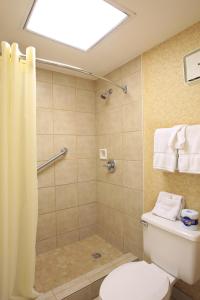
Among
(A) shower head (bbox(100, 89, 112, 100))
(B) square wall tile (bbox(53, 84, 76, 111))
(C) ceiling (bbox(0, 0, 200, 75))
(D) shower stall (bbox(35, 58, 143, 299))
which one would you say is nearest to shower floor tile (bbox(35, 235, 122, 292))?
(D) shower stall (bbox(35, 58, 143, 299))

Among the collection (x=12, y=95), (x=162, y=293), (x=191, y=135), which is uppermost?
(x=12, y=95)

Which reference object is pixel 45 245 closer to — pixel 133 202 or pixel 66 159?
pixel 66 159

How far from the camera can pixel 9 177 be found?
122 cm

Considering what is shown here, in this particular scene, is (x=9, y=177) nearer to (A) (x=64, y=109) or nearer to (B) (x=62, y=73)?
(A) (x=64, y=109)

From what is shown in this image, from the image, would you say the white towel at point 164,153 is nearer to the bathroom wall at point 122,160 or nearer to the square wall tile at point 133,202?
the bathroom wall at point 122,160

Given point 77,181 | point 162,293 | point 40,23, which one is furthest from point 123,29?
point 162,293

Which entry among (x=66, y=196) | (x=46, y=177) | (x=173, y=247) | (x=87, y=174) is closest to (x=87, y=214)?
(x=66, y=196)

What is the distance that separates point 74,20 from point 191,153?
1225 millimetres

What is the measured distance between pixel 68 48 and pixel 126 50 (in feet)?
1.69

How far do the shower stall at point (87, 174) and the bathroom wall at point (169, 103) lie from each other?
0.36ft

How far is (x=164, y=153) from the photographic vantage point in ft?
4.72

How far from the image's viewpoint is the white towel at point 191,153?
48.7 inches

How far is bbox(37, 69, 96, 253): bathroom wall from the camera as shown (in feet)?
6.77

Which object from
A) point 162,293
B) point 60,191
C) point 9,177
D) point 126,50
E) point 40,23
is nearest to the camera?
point 162,293
